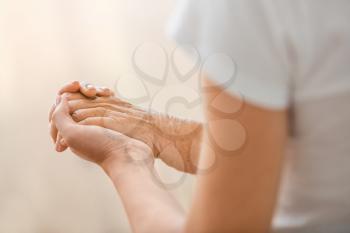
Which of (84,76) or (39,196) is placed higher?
(84,76)

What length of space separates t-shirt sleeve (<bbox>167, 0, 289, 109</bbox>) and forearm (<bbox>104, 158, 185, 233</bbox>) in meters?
0.22

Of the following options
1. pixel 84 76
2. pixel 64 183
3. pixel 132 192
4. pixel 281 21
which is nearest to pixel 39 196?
pixel 64 183

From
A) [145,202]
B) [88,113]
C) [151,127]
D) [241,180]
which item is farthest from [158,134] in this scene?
[241,180]

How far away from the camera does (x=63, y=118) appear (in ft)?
2.97

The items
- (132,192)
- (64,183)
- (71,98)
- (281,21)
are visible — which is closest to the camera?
(281,21)

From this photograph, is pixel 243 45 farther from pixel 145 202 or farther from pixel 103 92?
pixel 103 92

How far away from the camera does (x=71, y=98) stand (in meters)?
0.98

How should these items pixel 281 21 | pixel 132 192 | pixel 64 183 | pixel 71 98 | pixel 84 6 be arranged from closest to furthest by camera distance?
pixel 281 21 < pixel 132 192 < pixel 71 98 < pixel 84 6 < pixel 64 183

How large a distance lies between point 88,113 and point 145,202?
1.02 ft

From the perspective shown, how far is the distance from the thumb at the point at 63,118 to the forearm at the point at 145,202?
144mm

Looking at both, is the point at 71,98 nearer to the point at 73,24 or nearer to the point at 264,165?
the point at 73,24

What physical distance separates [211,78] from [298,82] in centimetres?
8

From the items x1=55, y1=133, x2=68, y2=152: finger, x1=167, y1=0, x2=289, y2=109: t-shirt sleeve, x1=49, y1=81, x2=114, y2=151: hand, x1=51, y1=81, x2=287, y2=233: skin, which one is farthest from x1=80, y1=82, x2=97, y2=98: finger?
x1=167, y1=0, x2=289, y2=109: t-shirt sleeve

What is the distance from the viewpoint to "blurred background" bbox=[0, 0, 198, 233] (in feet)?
4.20
